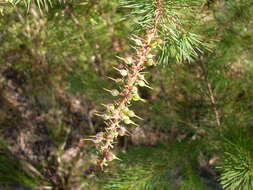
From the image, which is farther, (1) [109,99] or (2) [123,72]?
(1) [109,99]

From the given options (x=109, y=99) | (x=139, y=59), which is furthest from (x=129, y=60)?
(x=109, y=99)

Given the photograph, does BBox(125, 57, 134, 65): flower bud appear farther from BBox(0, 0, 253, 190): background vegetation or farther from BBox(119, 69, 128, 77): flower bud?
BBox(0, 0, 253, 190): background vegetation

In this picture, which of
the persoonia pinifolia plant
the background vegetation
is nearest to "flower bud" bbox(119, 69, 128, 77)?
the persoonia pinifolia plant

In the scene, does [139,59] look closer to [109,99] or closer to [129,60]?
[129,60]

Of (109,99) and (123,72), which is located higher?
(109,99)

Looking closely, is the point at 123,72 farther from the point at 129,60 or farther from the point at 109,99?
the point at 109,99

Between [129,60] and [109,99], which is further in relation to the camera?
[109,99]

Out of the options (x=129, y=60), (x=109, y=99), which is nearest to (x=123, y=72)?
(x=129, y=60)
